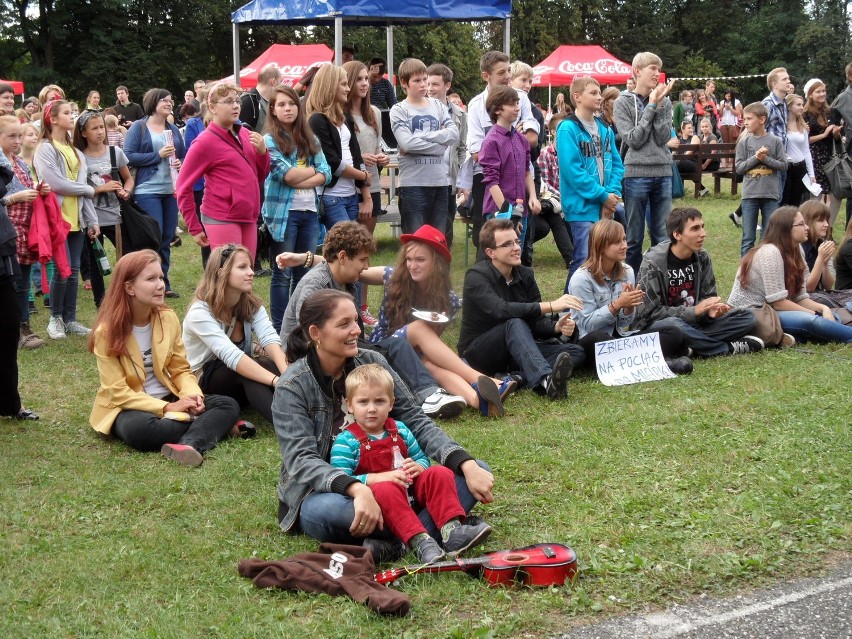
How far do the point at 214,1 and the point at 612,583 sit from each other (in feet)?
140

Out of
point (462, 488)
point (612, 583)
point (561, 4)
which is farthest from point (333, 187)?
point (561, 4)

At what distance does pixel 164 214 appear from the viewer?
35.4ft

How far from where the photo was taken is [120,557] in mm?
4316

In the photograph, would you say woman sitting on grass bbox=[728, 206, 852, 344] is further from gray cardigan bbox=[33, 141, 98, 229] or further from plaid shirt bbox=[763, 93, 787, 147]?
gray cardigan bbox=[33, 141, 98, 229]

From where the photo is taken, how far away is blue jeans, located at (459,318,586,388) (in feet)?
22.5

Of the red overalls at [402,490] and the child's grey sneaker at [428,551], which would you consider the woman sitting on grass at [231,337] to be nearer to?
the red overalls at [402,490]

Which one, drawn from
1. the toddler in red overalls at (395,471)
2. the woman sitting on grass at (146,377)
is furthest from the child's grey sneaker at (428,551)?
the woman sitting on grass at (146,377)

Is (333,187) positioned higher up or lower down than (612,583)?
higher up

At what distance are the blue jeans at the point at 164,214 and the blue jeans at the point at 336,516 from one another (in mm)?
6448

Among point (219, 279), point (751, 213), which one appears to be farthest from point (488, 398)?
point (751, 213)

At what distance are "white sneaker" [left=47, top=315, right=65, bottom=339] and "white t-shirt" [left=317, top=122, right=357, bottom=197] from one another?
2.63m

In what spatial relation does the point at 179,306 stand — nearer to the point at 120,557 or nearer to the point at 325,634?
the point at 120,557

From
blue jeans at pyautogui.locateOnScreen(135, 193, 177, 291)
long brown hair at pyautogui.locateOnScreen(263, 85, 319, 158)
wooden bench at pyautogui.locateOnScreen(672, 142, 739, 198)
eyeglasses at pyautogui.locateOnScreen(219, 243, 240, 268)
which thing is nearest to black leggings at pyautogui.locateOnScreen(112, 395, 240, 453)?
eyeglasses at pyautogui.locateOnScreen(219, 243, 240, 268)

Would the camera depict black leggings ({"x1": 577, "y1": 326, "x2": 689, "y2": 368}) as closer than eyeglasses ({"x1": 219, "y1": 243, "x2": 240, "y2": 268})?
No
